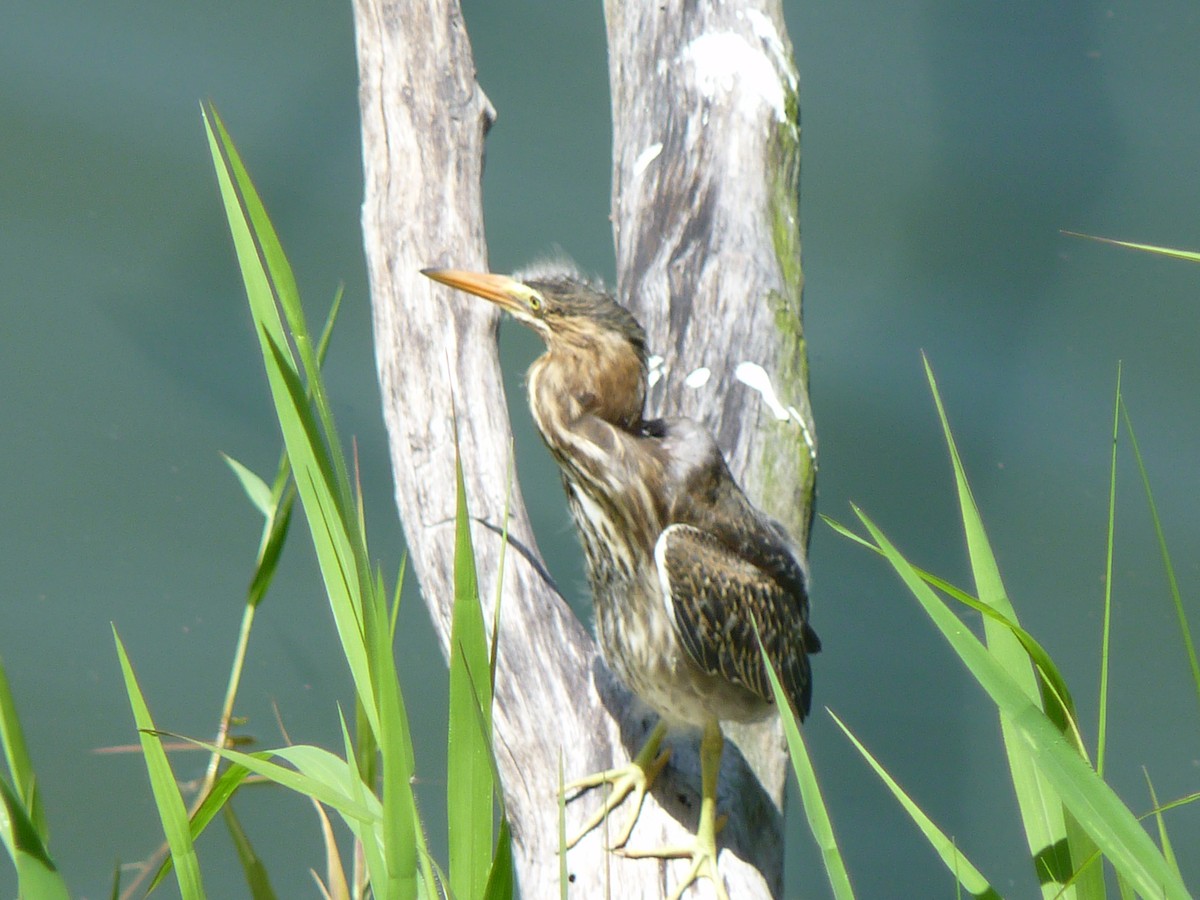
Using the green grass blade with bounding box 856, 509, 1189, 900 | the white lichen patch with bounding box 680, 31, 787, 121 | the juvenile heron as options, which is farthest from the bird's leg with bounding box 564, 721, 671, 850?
the white lichen patch with bounding box 680, 31, 787, 121

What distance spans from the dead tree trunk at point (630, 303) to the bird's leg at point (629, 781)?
0.10 ft

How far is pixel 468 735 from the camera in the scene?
112 centimetres

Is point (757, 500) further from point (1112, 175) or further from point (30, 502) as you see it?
point (1112, 175)

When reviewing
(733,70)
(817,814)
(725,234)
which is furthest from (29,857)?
(733,70)

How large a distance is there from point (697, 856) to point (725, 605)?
0.42 m

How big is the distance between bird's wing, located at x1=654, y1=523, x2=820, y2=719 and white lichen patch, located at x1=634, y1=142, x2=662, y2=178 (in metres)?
1.00

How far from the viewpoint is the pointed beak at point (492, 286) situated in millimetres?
1995

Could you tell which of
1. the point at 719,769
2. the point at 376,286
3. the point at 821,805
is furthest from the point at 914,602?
the point at 821,805

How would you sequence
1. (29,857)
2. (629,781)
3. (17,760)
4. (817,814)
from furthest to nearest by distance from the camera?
(629,781) → (17,760) → (817,814) → (29,857)

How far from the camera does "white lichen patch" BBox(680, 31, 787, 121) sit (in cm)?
265

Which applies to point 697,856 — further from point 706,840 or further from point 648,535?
point 648,535

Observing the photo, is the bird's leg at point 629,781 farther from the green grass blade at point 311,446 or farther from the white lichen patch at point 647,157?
the white lichen patch at point 647,157

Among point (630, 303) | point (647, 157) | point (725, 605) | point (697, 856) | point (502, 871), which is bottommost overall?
point (697, 856)

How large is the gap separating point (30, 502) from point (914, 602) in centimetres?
298
